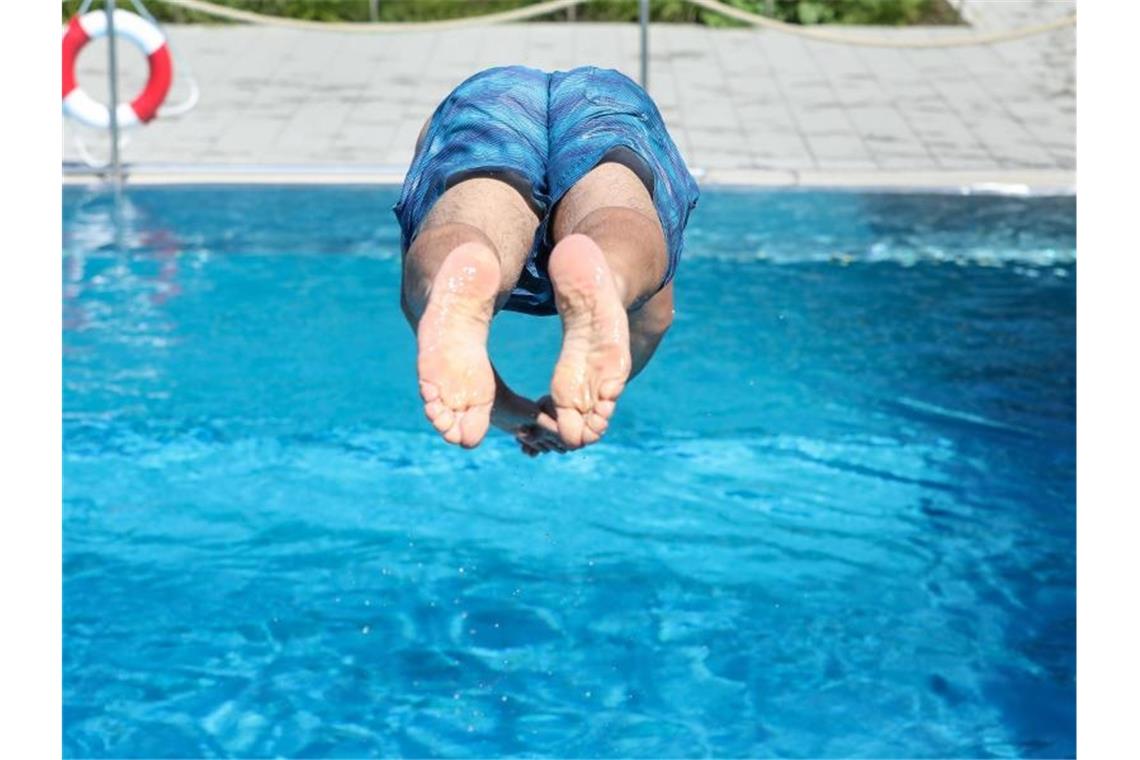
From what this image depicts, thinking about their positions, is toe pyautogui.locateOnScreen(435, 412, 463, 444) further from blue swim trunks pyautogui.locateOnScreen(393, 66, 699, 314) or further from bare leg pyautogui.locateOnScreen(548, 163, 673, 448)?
blue swim trunks pyautogui.locateOnScreen(393, 66, 699, 314)

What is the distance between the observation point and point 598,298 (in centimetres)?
306

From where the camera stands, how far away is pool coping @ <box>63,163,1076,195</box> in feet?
32.2

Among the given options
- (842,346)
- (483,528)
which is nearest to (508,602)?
(483,528)

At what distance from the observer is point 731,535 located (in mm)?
6426

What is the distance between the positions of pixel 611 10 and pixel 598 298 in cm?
1160

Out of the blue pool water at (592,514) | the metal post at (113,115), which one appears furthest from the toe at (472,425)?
the metal post at (113,115)

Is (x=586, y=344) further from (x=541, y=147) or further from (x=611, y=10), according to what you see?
(x=611, y=10)

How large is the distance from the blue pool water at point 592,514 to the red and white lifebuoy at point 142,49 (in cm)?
61

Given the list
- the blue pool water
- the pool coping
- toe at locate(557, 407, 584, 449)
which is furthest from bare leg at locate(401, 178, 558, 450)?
the pool coping

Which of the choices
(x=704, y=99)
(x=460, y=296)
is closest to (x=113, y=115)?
(x=704, y=99)

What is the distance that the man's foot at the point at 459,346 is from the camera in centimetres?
296

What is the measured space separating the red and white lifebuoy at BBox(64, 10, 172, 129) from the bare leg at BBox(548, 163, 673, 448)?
673cm

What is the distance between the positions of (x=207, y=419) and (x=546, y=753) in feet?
8.95
